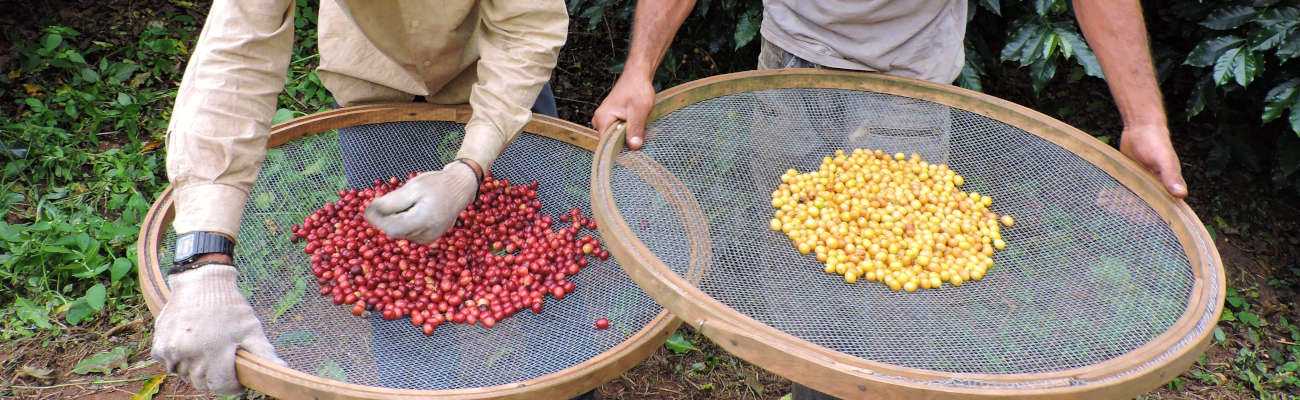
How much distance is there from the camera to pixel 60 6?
4.17 m

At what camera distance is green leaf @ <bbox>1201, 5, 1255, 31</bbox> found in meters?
2.87

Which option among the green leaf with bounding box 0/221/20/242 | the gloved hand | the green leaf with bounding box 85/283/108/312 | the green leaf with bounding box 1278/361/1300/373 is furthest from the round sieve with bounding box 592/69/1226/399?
the green leaf with bounding box 0/221/20/242

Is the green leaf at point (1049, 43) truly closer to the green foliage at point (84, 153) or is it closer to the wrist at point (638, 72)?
the wrist at point (638, 72)

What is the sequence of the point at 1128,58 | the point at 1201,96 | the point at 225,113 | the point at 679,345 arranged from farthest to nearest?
the point at 1201,96 < the point at 679,345 < the point at 1128,58 < the point at 225,113

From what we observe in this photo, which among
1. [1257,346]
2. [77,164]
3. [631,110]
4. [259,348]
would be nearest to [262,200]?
[259,348]

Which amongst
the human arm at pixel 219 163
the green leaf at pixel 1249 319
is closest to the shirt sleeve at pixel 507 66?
the human arm at pixel 219 163

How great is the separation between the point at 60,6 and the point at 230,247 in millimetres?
3338

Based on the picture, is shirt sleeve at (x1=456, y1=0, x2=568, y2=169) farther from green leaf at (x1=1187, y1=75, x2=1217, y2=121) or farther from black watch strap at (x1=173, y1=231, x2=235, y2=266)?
green leaf at (x1=1187, y1=75, x2=1217, y2=121)

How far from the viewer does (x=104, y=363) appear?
2803 millimetres

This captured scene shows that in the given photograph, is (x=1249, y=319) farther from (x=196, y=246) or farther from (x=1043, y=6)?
(x=196, y=246)

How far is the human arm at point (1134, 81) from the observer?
1891 millimetres

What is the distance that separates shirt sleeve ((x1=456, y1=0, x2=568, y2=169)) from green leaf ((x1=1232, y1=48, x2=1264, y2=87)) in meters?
2.20

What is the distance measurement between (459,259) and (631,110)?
0.54 meters

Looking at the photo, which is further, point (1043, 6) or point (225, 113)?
point (1043, 6)
